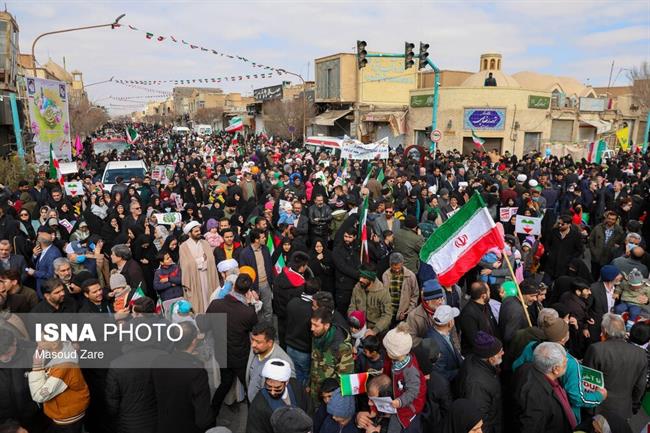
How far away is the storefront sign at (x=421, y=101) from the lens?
99.9 ft

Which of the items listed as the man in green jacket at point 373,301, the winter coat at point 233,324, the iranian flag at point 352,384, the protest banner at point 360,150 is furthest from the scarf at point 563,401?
the protest banner at point 360,150

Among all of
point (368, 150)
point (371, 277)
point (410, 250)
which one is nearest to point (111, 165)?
point (368, 150)

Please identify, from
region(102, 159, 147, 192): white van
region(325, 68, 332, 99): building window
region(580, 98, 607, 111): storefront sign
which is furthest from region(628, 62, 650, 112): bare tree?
region(102, 159, 147, 192): white van

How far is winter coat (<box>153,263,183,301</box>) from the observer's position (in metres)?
5.95

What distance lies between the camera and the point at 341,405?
3299mm

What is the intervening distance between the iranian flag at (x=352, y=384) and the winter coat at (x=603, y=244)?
6065 millimetres

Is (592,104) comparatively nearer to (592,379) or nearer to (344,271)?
(344,271)

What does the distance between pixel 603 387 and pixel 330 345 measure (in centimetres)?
220

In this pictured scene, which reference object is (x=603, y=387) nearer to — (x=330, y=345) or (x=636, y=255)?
(x=330, y=345)

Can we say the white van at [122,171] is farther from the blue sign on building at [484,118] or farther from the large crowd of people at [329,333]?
the blue sign on building at [484,118]

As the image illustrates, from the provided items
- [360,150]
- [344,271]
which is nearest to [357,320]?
[344,271]

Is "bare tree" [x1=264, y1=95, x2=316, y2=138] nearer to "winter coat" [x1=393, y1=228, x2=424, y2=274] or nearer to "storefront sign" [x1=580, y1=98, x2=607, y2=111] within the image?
"storefront sign" [x1=580, y1=98, x2=607, y2=111]

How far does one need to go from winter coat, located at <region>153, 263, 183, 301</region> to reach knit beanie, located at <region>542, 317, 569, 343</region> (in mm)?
4278

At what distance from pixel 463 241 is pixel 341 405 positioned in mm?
2398
